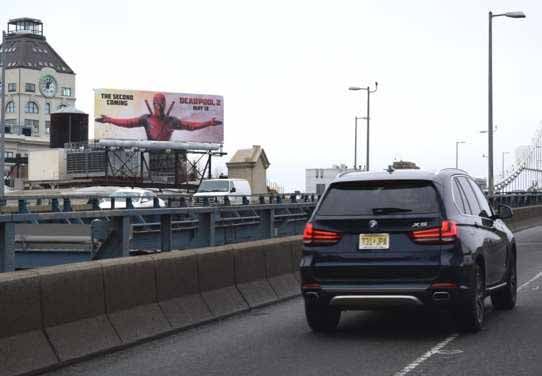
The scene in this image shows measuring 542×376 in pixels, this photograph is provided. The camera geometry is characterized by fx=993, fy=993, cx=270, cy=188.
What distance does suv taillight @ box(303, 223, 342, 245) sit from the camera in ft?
34.0

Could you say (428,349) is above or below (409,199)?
below

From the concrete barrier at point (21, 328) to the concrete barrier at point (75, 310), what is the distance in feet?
0.43

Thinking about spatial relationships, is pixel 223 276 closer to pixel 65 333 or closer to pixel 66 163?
pixel 65 333

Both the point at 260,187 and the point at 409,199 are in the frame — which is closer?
the point at 409,199

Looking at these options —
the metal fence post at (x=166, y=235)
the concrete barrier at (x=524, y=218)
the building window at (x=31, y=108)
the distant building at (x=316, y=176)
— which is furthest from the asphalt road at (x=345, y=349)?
the building window at (x=31, y=108)

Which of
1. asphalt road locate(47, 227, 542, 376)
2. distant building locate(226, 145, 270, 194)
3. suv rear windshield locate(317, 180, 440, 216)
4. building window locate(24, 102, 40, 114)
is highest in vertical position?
building window locate(24, 102, 40, 114)

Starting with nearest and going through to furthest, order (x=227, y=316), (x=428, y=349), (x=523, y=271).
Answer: (x=428, y=349), (x=227, y=316), (x=523, y=271)

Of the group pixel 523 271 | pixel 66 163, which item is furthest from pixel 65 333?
pixel 66 163

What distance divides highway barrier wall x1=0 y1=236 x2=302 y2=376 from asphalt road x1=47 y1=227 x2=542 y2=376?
7.8 inches

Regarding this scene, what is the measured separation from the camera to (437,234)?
10047 millimetres

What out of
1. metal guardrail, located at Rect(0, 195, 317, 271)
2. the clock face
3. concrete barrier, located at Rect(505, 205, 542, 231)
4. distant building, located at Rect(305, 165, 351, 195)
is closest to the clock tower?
the clock face

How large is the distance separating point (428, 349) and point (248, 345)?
5.95 ft

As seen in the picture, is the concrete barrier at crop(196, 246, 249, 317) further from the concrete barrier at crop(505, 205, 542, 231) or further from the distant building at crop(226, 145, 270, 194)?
Result: the distant building at crop(226, 145, 270, 194)

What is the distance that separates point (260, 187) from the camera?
329 ft
